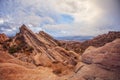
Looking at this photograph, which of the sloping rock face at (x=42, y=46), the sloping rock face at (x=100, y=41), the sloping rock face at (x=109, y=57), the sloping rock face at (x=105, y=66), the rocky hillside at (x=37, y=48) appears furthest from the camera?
the sloping rock face at (x=100, y=41)

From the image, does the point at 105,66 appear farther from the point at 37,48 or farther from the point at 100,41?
the point at 100,41

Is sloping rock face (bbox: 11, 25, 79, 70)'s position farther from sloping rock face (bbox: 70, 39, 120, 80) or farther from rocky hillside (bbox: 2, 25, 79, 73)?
sloping rock face (bbox: 70, 39, 120, 80)

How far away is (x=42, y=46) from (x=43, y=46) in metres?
0.14

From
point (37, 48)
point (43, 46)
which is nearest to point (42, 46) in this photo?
point (43, 46)

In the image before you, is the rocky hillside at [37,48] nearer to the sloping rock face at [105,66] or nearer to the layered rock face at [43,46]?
the layered rock face at [43,46]

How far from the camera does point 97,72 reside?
11.8m

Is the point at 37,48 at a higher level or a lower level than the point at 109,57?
higher

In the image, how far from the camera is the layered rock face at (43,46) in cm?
2822

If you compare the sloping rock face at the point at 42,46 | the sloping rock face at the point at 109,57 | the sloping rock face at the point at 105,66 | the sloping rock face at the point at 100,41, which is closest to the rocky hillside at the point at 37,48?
the sloping rock face at the point at 42,46

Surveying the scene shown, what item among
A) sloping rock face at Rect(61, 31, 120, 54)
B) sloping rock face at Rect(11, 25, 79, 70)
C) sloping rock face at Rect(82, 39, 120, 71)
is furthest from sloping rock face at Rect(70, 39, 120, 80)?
sloping rock face at Rect(61, 31, 120, 54)

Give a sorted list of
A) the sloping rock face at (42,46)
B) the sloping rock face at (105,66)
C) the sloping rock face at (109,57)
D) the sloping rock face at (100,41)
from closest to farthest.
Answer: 1. the sloping rock face at (105,66)
2. the sloping rock face at (109,57)
3. the sloping rock face at (42,46)
4. the sloping rock face at (100,41)

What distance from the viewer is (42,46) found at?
32438 mm

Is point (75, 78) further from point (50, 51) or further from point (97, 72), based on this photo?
point (50, 51)

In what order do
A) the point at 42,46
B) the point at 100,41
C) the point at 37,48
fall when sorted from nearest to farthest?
1. the point at 37,48
2. the point at 42,46
3. the point at 100,41
